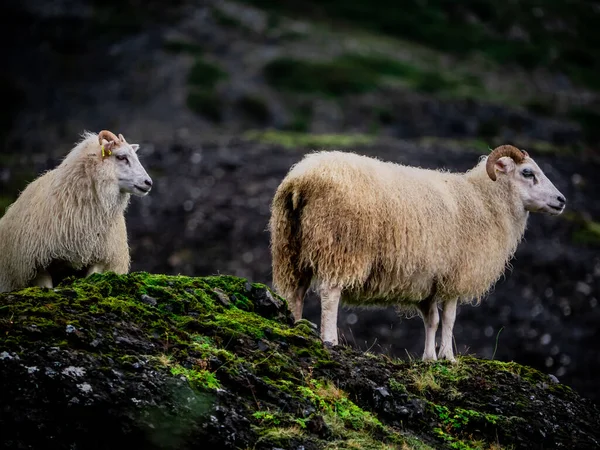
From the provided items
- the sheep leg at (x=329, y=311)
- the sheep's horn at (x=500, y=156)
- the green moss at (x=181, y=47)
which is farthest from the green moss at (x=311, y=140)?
the sheep leg at (x=329, y=311)

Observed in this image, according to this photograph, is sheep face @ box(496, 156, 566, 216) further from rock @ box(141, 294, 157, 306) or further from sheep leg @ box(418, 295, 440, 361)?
rock @ box(141, 294, 157, 306)

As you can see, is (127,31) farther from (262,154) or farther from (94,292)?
(94,292)

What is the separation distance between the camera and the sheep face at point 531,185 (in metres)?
13.9

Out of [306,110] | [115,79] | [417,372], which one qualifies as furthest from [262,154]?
[417,372]

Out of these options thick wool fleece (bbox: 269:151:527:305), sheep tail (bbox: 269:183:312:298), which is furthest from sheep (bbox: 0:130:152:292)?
thick wool fleece (bbox: 269:151:527:305)

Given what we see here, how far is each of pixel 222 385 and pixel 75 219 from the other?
412 centimetres

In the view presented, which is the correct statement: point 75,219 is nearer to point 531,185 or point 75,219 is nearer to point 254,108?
point 531,185

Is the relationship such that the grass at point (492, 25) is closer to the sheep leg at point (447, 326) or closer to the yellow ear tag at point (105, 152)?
the sheep leg at point (447, 326)

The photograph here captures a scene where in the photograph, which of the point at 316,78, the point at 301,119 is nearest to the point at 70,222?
the point at 301,119

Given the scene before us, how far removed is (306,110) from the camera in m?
44.9

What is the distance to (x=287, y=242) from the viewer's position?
12070 millimetres

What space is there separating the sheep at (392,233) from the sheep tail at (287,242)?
13mm

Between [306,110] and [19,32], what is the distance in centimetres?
1711

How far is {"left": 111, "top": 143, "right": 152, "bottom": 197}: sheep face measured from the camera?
12391 millimetres
